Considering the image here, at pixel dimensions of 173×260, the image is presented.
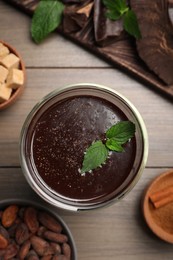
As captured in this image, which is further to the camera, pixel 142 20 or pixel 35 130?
pixel 142 20

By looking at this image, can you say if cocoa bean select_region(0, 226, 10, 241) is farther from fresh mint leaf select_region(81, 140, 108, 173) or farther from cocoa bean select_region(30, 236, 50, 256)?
fresh mint leaf select_region(81, 140, 108, 173)

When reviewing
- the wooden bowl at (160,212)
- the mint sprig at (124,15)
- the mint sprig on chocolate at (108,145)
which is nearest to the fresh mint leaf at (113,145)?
the mint sprig on chocolate at (108,145)

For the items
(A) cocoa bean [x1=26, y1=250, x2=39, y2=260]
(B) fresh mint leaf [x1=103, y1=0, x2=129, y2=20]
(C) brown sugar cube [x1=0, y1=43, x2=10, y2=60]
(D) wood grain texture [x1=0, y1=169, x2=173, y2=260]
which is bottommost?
(D) wood grain texture [x1=0, y1=169, x2=173, y2=260]

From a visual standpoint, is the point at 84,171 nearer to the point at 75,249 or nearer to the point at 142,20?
the point at 75,249

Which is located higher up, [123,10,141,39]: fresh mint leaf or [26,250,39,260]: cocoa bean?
[123,10,141,39]: fresh mint leaf

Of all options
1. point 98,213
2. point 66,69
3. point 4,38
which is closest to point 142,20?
point 66,69

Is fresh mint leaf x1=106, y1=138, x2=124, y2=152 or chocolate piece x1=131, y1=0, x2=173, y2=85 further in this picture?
chocolate piece x1=131, y1=0, x2=173, y2=85

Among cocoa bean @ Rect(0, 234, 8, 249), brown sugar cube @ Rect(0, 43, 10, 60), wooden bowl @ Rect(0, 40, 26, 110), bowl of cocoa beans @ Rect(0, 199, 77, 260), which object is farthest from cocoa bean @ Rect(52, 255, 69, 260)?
brown sugar cube @ Rect(0, 43, 10, 60)
